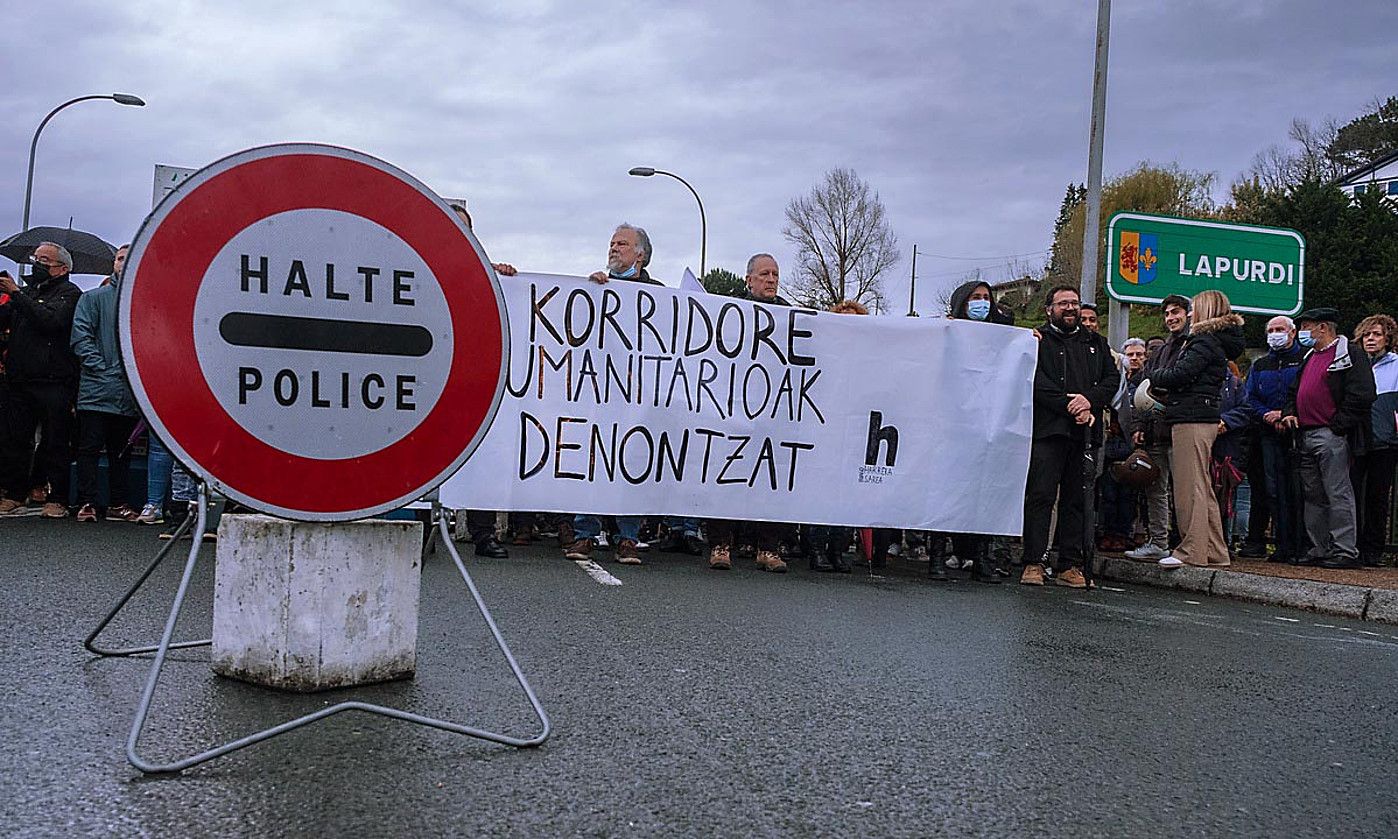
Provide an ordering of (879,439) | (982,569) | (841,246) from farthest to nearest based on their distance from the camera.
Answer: (841,246), (879,439), (982,569)

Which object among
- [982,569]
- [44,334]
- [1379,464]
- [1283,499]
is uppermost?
[44,334]

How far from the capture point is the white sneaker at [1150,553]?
10258 mm

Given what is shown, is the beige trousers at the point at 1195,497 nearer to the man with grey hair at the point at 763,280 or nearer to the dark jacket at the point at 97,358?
the man with grey hair at the point at 763,280

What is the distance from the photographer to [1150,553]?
10.3 metres

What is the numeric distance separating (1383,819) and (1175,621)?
4.05 meters

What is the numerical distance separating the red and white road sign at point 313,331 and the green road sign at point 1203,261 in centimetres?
1311

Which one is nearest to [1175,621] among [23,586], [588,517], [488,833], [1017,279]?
[588,517]

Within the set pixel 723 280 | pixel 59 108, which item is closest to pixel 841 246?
pixel 723 280

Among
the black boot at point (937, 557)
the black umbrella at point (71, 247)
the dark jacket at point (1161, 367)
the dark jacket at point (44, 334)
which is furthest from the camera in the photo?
the black umbrella at point (71, 247)

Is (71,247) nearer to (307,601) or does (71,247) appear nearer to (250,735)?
(307,601)

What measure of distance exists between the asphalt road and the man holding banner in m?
2.98

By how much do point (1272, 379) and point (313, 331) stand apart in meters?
9.89

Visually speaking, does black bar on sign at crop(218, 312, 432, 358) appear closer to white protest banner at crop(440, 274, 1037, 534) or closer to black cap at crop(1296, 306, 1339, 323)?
white protest banner at crop(440, 274, 1037, 534)

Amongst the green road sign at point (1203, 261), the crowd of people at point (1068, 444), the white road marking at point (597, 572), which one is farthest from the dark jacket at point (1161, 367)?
the green road sign at point (1203, 261)
